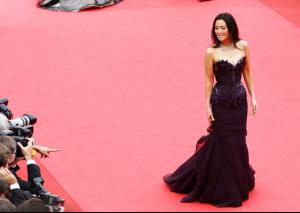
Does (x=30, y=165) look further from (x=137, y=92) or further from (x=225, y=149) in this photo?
(x=137, y=92)

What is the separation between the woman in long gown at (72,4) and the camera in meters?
10.3

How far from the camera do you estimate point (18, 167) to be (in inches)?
248

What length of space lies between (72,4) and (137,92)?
2.65m

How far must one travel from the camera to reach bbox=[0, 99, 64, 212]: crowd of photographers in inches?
205

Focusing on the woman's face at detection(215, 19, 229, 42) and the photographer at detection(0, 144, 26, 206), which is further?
the woman's face at detection(215, 19, 229, 42)

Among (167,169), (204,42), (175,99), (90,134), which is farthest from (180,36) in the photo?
(167,169)

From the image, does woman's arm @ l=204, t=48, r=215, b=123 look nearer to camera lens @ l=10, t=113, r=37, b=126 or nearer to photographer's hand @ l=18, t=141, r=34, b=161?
photographer's hand @ l=18, t=141, r=34, b=161

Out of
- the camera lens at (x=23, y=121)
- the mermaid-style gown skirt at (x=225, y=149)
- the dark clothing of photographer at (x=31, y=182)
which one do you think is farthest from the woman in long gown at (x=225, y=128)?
the camera lens at (x=23, y=121)

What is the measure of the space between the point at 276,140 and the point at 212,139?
1248mm

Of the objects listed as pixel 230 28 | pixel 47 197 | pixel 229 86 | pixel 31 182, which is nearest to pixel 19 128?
pixel 31 182

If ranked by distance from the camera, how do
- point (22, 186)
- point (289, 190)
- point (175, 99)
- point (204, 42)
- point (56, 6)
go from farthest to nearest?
point (56, 6), point (204, 42), point (175, 99), point (289, 190), point (22, 186)

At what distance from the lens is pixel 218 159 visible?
6031 mm

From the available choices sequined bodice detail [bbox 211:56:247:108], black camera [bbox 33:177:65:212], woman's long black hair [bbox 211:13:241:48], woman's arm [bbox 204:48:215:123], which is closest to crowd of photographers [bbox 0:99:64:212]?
black camera [bbox 33:177:65:212]

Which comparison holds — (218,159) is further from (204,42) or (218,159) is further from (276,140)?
(204,42)
